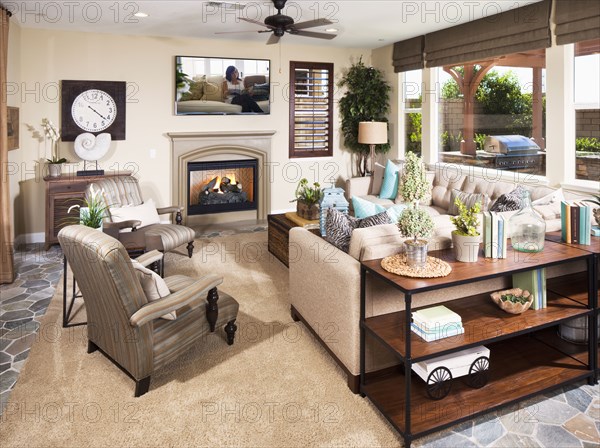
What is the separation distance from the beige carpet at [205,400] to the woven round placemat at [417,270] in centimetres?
78

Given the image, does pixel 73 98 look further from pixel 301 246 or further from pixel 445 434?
pixel 445 434

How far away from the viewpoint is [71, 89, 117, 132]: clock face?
5945mm

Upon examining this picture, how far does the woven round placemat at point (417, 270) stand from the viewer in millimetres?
2297

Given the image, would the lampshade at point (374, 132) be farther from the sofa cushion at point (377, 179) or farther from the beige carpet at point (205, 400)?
the beige carpet at point (205, 400)

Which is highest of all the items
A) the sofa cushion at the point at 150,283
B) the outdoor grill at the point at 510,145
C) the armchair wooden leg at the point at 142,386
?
the outdoor grill at the point at 510,145

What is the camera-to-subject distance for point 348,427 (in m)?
2.37

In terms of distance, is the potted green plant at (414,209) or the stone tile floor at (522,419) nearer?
the stone tile floor at (522,419)

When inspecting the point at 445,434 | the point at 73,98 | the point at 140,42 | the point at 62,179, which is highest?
the point at 140,42

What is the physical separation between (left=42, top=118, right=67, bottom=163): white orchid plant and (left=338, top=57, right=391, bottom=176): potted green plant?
4.09m

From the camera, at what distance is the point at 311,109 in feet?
24.3

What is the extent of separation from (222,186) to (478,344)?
17.6ft

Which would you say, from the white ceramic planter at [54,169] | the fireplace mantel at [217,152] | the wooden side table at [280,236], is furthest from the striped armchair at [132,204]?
the fireplace mantel at [217,152]

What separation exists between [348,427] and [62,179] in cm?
457

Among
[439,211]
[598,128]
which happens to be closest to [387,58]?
[439,211]
